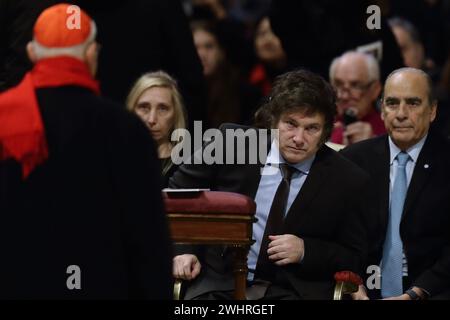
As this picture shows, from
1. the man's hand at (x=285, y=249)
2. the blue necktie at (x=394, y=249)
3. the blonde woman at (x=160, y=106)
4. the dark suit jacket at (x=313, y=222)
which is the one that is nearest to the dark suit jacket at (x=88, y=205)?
the man's hand at (x=285, y=249)

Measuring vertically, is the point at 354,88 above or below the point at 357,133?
above

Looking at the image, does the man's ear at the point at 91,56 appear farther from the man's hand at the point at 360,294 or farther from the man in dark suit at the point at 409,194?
the man's hand at the point at 360,294

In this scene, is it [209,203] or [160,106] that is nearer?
[209,203]

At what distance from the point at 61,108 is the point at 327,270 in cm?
182

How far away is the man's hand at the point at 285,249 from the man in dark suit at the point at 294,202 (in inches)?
0.7

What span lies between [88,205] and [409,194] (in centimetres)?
215

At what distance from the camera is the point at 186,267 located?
5086mm

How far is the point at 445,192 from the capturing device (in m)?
5.40

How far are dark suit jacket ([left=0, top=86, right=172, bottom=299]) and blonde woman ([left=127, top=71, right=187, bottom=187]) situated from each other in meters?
2.05

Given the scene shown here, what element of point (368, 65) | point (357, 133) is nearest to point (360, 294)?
point (357, 133)

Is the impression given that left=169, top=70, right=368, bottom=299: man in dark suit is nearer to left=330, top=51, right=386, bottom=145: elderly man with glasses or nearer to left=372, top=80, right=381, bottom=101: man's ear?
left=330, top=51, right=386, bottom=145: elderly man with glasses

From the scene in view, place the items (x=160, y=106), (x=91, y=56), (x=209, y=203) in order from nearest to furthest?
(x=91, y=56)
(x=209, y=203)
(x=160, y=106)

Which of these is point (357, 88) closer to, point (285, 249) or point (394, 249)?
point (394, 249)
